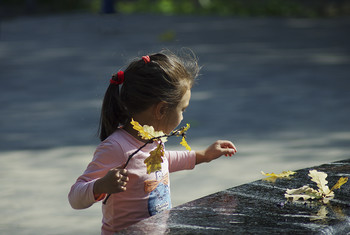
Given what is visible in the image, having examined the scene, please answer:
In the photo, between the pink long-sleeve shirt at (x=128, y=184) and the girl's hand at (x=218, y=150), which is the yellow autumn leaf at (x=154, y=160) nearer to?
the pink long-sleeve shirt at (x=128, y=184)

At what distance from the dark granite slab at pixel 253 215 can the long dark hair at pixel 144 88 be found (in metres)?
0.44

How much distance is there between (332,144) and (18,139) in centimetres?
245

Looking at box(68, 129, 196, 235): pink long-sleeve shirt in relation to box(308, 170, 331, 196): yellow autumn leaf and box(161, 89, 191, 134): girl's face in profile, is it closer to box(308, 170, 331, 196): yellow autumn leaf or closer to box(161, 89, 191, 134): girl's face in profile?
box(161, 89, 191, 134): girl's face in profile

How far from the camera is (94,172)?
7.44ft

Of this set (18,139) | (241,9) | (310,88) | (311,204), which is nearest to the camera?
(311,204)

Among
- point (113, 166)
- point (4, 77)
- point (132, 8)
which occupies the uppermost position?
point (132, 8)

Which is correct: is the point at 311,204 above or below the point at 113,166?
below

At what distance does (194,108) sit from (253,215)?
4252mm

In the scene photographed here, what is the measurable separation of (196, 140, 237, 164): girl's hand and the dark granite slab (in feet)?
1.14

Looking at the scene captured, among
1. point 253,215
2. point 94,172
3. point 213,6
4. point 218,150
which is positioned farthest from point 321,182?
point 213,6

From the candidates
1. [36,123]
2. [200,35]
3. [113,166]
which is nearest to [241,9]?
[200,35]

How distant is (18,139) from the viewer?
5.11 meters

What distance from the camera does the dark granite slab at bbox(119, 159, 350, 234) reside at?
5.98 feet

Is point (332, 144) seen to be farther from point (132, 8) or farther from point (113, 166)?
point (132, 8)
